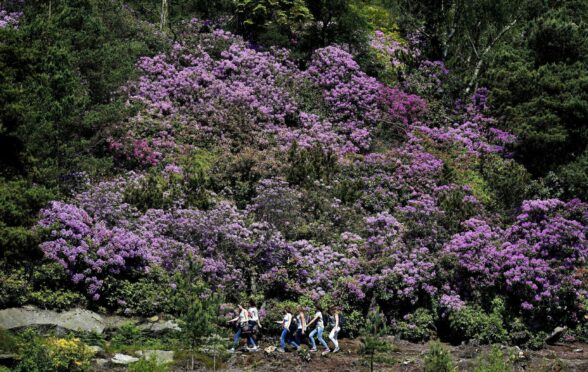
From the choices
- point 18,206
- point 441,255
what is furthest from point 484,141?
point 18,206

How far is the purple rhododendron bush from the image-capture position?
20.9 metres

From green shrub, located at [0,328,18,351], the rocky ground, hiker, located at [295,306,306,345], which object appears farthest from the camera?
hiker, located at [295,306,306,345]

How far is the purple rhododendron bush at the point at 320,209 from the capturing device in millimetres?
20906

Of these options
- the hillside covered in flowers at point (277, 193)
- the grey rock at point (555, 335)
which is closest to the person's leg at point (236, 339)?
the hillside covered in flowers at point (277, 193)

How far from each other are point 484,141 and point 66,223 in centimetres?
1737

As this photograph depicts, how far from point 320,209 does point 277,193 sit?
72.9 inches

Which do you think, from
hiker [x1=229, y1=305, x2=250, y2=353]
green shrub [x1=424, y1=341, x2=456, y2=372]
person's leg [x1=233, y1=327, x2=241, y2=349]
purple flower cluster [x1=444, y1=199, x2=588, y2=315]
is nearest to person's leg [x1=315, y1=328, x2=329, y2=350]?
hiker [x1=229, y1=305, x2=250, y2=353]

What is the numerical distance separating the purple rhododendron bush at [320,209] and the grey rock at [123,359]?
2.84 meters

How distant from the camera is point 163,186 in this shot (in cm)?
2433

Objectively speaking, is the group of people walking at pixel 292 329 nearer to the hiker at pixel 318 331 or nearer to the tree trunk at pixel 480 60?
the hiker at pixel 318 331

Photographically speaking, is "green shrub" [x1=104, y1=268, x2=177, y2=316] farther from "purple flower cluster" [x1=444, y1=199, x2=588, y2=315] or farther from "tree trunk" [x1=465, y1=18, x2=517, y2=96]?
"tree trunk" [x1=465, y1=18, x2=517, y2=96]

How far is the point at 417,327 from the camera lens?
20969mm

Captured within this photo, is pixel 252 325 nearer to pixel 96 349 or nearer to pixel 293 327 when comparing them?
pixel 293 327

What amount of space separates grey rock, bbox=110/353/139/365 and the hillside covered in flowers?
8.32ft
